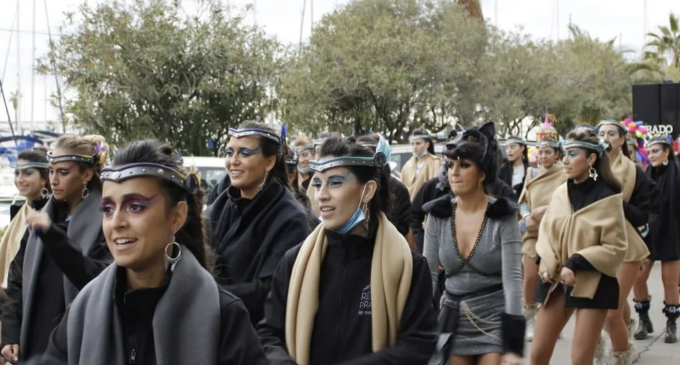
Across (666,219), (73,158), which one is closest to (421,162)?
(666,219)

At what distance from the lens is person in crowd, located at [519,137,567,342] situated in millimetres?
9281

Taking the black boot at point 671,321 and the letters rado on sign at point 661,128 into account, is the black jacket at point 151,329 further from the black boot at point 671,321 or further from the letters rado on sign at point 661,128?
the letters rado on sign at point 661,128

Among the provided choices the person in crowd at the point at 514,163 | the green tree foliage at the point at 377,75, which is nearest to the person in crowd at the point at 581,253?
the person in crowd at the point at 514,163

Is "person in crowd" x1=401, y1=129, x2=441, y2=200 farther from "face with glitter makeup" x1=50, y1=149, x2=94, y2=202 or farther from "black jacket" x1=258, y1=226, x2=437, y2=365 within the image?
"black jacket" x1=258, y1=226, x2=437, y2=365

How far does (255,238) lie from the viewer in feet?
17.6

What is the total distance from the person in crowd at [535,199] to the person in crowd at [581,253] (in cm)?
194

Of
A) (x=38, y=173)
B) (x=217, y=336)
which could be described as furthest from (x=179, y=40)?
(x=217, y=336)

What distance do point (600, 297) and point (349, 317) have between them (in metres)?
3.32

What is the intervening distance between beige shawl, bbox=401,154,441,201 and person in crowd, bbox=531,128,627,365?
4759 millimetres

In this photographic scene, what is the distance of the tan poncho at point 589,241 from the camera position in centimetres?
683

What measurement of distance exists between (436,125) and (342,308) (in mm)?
27197

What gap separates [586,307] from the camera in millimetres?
6777

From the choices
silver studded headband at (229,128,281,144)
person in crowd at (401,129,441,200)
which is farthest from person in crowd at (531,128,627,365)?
person in crowd at (401,129,441,200)

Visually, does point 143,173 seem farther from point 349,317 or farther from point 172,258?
point 349,317
